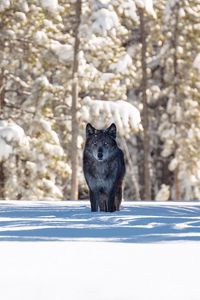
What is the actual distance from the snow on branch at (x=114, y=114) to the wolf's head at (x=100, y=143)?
14246 millimetres

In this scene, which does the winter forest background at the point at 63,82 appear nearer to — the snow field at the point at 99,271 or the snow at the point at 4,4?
the snow at the point at 4,4

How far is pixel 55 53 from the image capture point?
2558 centimetres

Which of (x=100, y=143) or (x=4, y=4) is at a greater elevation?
(x=4, y=4)

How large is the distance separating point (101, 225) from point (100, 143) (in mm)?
1518

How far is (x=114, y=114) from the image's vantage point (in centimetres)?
2464

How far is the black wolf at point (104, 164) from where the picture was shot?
32.4 ft

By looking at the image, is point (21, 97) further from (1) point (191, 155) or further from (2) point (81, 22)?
(1) point (191, 155)

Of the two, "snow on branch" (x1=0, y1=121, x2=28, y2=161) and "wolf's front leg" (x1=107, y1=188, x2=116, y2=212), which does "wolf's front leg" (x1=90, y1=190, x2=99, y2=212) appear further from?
"snow on branch" (x1=0, y1=121, x2=28, y2=161)

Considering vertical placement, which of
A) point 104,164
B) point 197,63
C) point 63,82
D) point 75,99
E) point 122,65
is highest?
point 197,63

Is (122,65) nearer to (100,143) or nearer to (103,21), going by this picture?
(103,21)

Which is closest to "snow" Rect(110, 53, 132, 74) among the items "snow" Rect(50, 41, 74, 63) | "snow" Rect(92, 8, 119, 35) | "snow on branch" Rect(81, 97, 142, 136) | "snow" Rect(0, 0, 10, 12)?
"snow" Rect(50, 41, 74, 63)

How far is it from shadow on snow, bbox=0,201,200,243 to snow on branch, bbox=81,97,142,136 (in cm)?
1292

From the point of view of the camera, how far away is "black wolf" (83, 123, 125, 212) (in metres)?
9.87

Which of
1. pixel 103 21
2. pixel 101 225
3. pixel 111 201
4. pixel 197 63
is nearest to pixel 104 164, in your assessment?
pixel 111 201
